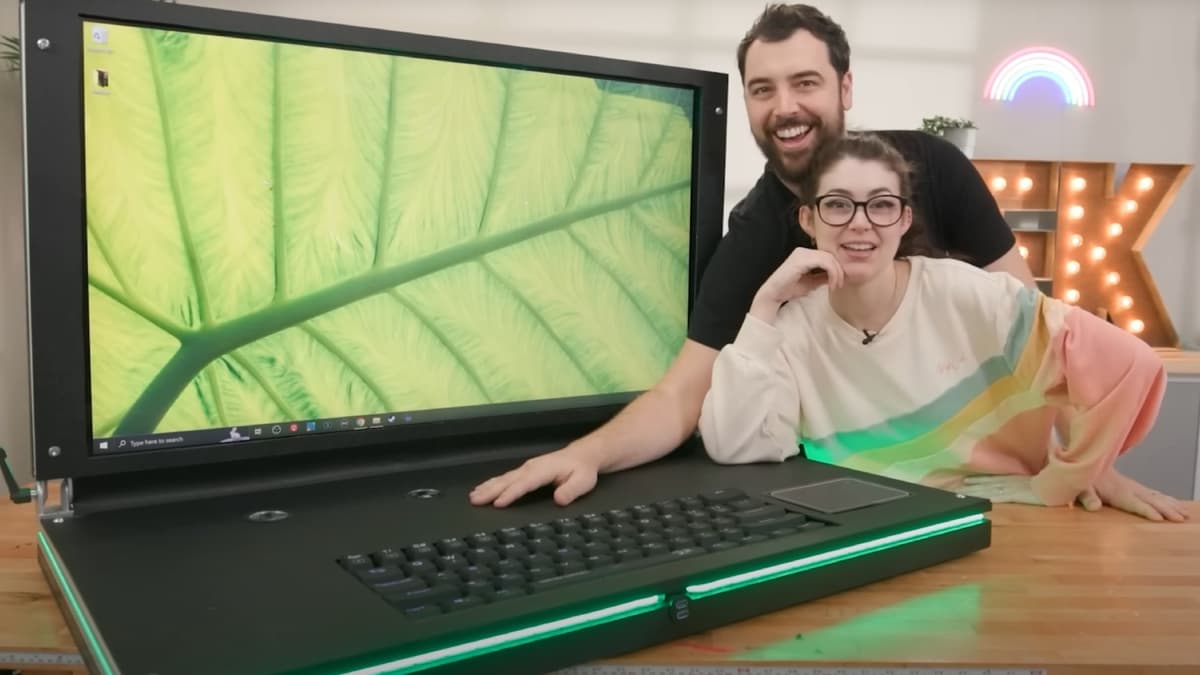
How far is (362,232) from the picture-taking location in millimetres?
791

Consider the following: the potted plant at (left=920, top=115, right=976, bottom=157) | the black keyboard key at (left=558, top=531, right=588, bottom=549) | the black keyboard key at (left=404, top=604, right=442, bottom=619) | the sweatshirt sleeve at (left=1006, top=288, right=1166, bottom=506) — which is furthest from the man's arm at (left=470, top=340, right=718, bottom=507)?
the potted plant at (left=920, top=115, right=976, bottom=157)

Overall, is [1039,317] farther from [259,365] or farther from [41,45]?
[41,45]

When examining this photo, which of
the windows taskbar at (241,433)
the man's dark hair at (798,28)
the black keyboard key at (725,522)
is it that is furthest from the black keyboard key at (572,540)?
the man's dark hair at (798,28)

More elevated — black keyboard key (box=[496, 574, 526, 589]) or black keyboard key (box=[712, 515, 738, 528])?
black keyboard key (box=[496, 574, 526, 589])

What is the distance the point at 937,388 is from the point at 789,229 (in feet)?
0.79

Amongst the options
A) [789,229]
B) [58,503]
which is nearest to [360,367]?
[58,503]

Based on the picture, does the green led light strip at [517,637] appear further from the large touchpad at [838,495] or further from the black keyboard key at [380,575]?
the large touchpad at [838,495]

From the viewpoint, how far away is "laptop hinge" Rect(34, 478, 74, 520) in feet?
2.25

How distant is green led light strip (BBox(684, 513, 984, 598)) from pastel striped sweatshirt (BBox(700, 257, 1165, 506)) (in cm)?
Result: 24

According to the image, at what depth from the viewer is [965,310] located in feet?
3.21

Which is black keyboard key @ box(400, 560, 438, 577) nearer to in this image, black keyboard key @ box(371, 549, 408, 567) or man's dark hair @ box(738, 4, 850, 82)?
black keyboard key @ box(371, 549, 408, 567)

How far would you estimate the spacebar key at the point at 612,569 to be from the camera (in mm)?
543

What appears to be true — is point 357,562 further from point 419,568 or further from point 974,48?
point 974,48

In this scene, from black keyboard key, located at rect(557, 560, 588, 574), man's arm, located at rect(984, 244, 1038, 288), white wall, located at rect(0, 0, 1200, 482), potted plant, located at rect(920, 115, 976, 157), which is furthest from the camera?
white wall, located at rect(0, 0, 1200, 482)
